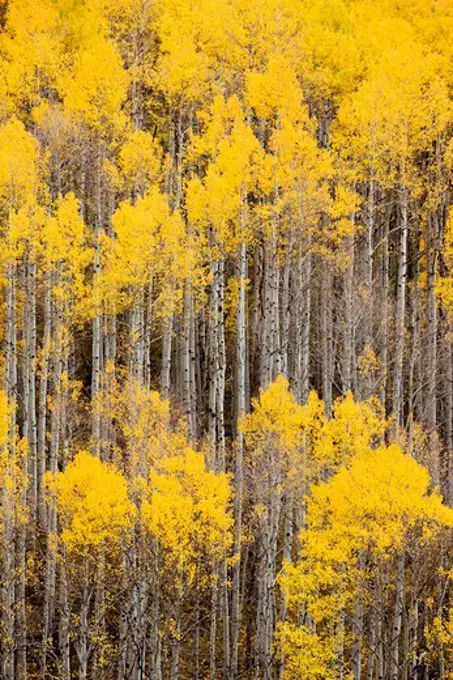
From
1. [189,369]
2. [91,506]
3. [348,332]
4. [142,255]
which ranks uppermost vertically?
[142,255]

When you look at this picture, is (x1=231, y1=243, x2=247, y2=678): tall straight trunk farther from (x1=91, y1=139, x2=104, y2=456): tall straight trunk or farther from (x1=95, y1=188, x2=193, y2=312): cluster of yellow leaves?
(x1=91, y1=139, x2=104, y2=456): tall straight trunk

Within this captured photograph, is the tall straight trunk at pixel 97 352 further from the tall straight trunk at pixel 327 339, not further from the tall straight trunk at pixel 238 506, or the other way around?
the tall straight trunk at pixel 327 339

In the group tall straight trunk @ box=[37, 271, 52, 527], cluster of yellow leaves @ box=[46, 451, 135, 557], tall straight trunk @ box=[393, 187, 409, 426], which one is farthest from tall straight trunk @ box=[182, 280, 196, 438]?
tall straight trunk @ box=[393, 187, 409, 426]

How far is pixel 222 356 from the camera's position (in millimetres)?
22016

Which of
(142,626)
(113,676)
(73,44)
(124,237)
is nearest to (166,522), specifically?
(142,626)

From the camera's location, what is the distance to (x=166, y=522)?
17.7 m

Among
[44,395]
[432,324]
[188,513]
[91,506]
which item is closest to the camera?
[188,513]

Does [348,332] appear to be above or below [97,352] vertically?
above

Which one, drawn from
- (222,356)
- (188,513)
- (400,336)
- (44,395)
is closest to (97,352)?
(44,395)

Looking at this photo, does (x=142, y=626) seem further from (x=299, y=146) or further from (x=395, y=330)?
(x=299, y=146)

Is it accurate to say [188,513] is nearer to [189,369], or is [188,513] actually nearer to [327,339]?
[189,369]

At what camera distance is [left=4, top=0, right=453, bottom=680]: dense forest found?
1783 centimetres

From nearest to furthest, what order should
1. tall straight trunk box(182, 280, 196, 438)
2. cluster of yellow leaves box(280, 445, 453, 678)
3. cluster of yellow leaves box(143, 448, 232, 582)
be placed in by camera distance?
1. cluster of yellow leaves box(280, 445, 453, 678)
2. cluster of yellow leaves box(143, 448, 232, 582)
3. tall straight trunk box(182, 280, 196, 438)

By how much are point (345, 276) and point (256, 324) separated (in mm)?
5324
